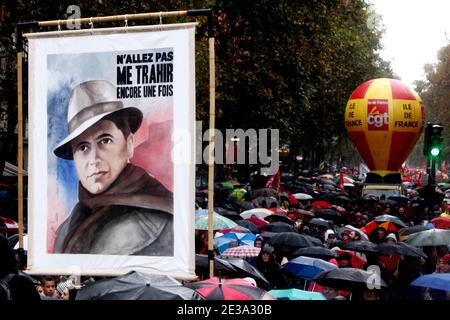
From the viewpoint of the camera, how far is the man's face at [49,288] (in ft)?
29.1

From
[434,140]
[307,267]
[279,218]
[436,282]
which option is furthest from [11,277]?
[434,140]

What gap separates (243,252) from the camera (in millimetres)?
11984

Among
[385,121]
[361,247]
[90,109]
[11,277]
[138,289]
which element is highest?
[385,121]

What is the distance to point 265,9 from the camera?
3064 centimetres

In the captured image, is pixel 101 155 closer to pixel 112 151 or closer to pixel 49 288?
pixel 112 151

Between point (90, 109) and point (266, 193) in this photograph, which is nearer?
point (90, 109)

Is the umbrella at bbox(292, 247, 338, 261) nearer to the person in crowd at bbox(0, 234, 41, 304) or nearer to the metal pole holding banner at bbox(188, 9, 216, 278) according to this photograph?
the metal pole holding banner at bbox(188, 9, 216, 278)

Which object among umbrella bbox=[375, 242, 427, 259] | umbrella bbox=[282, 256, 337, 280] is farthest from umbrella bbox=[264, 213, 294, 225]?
umbrella bbox=[282, 256, 337, 280]

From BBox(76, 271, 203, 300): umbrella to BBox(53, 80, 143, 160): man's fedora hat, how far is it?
51.0 inches

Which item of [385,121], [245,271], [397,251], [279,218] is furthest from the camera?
[385,121]

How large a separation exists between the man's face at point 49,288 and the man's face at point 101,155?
1.74m

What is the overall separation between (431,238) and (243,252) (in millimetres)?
3617

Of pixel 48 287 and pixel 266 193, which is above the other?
pixel 266 193

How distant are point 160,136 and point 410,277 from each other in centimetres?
508
